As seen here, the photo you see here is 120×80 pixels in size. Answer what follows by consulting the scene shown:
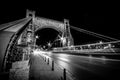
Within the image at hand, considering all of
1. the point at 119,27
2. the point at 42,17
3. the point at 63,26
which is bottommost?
the point at 119,27

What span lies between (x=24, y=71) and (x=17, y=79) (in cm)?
37

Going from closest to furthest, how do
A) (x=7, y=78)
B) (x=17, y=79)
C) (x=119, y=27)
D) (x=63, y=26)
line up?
(x=7, y=78) → (x=17, y=79) → (x=119, y=27) → (x=63, y=26)

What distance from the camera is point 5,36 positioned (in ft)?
12.5

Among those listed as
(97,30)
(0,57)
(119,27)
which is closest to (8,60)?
(0,57)

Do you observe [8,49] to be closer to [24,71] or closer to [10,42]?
[10,42]

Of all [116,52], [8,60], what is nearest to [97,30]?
[116,52]

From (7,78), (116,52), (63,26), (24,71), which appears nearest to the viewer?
(7,78)

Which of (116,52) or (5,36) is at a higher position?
(5,36)

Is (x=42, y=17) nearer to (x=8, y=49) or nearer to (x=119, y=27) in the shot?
(x=119, y=27)

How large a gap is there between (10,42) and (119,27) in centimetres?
2723

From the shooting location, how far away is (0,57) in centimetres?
352

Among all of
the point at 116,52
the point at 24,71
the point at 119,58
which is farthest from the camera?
the point at 116,52

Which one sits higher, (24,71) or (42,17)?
(42,17)

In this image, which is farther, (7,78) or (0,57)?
(0,57)
